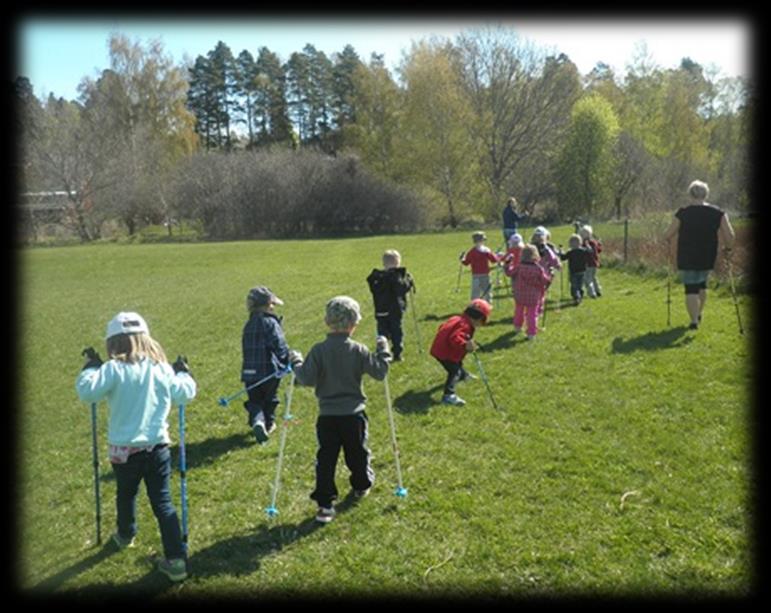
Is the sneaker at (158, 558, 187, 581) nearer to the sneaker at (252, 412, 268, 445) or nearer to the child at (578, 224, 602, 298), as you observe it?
the sneaker at (252, 412, 268, 445)

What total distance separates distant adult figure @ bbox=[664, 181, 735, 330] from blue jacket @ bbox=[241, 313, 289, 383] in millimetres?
6933

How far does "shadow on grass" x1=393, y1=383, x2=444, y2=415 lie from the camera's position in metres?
8.01

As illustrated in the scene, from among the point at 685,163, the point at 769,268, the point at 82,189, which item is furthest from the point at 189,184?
the point at 769,268

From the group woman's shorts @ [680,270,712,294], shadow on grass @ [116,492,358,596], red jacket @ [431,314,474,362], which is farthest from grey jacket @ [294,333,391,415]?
woman's shorts @ [680,270,712,294]

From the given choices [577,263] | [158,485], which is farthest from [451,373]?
[577,263]

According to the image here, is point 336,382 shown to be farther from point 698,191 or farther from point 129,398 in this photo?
point 698,191

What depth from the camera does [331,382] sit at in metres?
5.29

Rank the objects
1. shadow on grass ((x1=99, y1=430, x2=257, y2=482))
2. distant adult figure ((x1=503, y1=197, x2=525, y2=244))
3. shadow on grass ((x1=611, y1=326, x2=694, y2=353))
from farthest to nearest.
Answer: distant adult figure ((x1=503, y1=197, x2=525, y2=244)), shadow on grass ((x1=611, y1=326, x2=694, y2=353)), shadow on grass ((x1=99, y1=430, x2=257, y2=482))

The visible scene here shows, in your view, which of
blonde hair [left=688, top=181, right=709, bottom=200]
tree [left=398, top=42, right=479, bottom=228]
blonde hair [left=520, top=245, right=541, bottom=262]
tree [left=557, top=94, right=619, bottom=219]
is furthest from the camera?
tree [left=398, top=42, right=479, bottom=228]

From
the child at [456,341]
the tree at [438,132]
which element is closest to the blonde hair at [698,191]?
the child at [456,341]

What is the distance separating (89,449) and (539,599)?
5.54 m

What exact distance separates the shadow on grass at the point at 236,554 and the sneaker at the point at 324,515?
0.15 ft

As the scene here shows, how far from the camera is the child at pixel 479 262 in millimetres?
12539

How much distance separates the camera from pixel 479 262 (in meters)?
12.8
